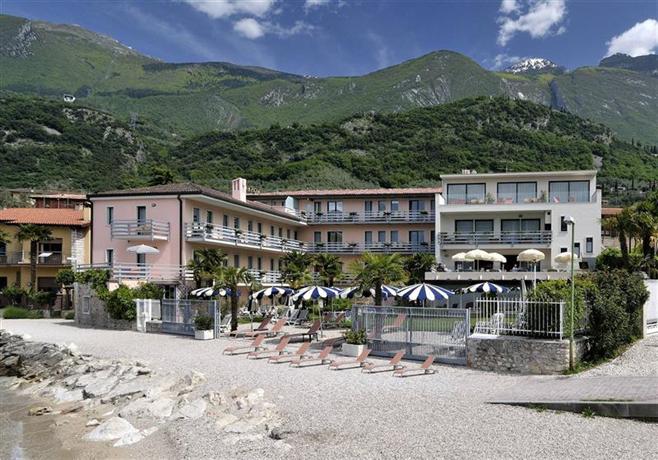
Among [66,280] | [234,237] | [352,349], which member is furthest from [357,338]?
[66,280]

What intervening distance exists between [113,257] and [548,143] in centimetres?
7956

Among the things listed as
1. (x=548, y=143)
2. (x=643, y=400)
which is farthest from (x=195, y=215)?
(x=548, y=143)

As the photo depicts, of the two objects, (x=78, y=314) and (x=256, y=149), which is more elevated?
(x=256, y=149)

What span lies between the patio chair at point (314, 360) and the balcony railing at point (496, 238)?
2864 cm

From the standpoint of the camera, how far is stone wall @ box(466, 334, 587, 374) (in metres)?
17.5

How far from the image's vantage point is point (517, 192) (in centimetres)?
4897

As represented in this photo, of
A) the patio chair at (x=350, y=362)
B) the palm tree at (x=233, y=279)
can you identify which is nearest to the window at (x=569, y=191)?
the palm tree at (x=233, y=279)

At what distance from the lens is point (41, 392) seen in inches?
872

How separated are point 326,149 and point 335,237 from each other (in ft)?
159

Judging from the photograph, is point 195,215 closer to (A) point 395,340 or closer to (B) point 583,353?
(A) point 395,340

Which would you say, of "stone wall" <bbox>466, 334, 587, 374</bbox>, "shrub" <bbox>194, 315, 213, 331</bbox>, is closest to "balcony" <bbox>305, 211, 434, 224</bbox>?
"shrub" <bbox>194, 315, 213, 331</bbox>

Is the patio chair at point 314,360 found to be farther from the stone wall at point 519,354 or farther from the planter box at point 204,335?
the planter box at point 204,335

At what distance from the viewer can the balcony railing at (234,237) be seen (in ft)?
134

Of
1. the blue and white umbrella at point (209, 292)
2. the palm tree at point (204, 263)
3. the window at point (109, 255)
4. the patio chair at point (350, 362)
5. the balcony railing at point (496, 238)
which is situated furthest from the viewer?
the balcony railing at point (496, 238)
